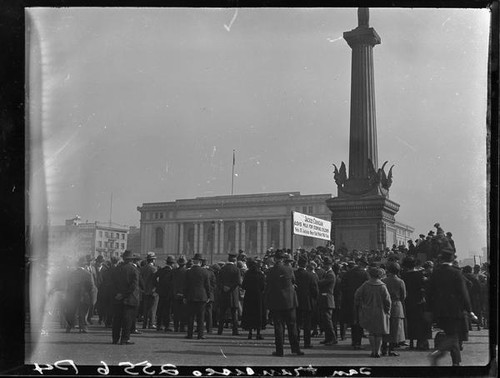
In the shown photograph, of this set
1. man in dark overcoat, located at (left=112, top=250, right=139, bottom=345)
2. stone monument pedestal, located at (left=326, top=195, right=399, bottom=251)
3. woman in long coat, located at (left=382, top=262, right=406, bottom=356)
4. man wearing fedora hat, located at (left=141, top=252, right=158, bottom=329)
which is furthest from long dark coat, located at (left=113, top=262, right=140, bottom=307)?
stone monument pedestal, located at (left=326, top=195, right=399, bottom=251)

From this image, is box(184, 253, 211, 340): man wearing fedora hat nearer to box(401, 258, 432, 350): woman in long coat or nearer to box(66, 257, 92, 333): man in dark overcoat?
box(66, 257, 92, 333): man in dark overcoat

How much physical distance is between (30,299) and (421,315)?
6.99m

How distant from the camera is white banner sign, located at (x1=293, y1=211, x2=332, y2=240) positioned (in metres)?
16.3

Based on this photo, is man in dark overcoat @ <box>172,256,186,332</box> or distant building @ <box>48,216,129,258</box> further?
man in dark overcoat @ <box>172,256,186,332</box>

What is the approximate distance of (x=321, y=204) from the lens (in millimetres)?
20812

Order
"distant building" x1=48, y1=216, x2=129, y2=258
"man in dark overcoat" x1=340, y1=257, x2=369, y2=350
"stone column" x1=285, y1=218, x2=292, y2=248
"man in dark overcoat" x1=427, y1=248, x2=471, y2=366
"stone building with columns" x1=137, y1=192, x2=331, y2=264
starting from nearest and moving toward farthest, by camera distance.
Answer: "man in dark overcoat" x1=427, y1=248, x2=471, y2=366 → "distant building" x1=48, y1=216, x2=129, y2=258 → "man in dark overcoat" x1=340, y1=257, x2=369, y2=350 → "stone building with columns" x1=137, y1=192, x2=331, y2=264 → "stone column" x1=285, y1=218, x2=292, y2=248

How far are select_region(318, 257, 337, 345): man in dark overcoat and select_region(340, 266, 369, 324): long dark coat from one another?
0.89 ft

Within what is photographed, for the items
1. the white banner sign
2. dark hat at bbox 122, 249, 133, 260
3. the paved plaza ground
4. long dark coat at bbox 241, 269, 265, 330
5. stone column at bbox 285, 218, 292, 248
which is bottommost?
the paved plaza ground

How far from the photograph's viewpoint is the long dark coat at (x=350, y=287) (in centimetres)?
1207

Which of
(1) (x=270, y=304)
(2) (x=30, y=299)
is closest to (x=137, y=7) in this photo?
(2) (x=30, y=299)

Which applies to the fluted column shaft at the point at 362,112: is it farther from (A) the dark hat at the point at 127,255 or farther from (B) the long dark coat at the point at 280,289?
(A) the dark hat at the point at 127,255

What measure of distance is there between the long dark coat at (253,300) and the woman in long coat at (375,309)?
3027mm

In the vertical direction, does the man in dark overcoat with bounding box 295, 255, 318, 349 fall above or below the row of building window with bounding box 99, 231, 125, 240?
below

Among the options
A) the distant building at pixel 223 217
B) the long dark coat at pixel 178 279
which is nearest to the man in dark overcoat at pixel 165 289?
the long dark coat at pixel 178 279
